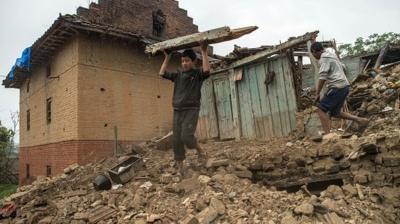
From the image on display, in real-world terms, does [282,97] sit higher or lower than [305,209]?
higher

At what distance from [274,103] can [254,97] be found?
643 millimetres

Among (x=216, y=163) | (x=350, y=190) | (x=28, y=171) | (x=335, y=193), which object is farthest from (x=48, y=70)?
(x=350, y=190)

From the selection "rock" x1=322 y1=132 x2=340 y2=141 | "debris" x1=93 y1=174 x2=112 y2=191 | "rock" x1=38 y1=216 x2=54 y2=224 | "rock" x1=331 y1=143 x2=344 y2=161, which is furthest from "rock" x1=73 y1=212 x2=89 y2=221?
"rock" x1=322 y1=132 x2=340 y2=141

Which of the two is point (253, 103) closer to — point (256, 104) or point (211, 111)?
point (256, 104)

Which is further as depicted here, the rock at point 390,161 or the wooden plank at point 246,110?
the wooden plank at point 246,110

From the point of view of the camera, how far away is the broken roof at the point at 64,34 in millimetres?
9352

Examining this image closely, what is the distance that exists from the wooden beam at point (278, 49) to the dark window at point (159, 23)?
6.36 meters

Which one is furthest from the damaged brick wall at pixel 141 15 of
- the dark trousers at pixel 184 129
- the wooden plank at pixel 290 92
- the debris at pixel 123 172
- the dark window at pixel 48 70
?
the dark trousers at pixel 184 129

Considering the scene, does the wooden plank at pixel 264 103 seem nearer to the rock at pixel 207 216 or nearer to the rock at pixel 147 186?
the rock at pixel 147 186

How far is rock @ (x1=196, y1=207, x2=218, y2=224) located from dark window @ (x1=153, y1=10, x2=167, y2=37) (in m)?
11.4

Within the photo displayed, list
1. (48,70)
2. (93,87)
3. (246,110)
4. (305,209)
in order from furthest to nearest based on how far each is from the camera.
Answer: (48,70)
(93,87)
(246,110)
(305,209)

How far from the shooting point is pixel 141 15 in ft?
43.0

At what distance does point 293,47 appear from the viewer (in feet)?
24.0

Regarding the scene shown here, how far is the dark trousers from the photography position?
15.9 feet
